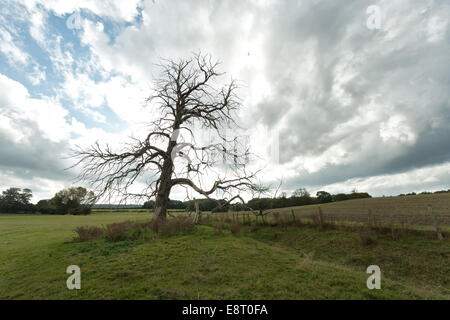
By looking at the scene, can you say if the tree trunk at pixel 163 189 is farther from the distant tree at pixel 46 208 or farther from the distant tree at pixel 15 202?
the distant tree at pixel 15 202

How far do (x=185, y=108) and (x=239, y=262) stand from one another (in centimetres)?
1235

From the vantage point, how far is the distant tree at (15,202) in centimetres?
6531

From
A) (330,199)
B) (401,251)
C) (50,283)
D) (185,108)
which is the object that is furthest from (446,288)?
(330,199)

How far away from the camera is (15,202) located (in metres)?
66.9

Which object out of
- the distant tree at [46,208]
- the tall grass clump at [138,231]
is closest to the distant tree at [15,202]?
the distant tree at [46,208]

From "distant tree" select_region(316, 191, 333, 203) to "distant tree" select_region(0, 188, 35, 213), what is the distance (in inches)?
4271

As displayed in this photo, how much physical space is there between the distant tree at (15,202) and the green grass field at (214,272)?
8699 cm

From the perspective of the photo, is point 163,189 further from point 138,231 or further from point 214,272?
point 214,272

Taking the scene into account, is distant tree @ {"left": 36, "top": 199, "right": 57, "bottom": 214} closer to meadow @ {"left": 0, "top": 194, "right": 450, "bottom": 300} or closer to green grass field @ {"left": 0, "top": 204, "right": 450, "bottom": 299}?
meadow @ {"left": 0, "top": 194, "right": 450, "bottom": 300}

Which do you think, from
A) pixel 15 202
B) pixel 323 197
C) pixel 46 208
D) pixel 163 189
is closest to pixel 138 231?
pixel 163 189

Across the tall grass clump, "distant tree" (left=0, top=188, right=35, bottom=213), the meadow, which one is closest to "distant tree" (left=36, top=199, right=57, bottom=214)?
"distant tree" (left=0, top=188, right=35, bottom=213)

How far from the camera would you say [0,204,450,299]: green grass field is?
15.5ft

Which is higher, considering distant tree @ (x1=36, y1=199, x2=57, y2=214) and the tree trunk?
the tree trunk

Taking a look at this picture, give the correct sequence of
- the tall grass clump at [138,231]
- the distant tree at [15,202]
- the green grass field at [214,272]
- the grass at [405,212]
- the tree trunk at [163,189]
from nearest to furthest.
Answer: the green grass field at [214,272] → the tall grass clump at [138,231] → the tree trunk at [163,189] → the grass at [405,212] → the distant tree at [15,202]
